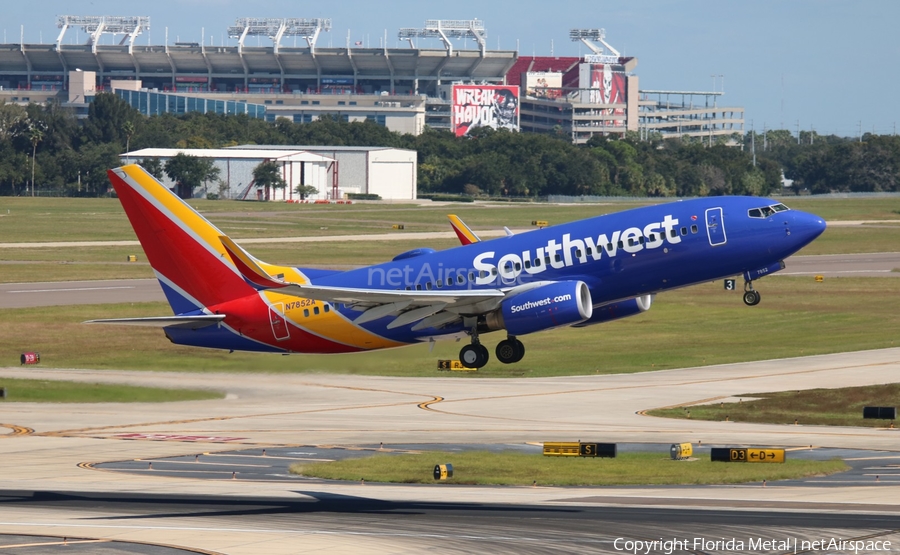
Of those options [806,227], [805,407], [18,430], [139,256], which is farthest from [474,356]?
[139,256]

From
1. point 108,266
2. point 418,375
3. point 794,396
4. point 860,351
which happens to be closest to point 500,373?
point 418,375

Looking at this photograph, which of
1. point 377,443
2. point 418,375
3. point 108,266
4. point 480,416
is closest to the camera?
point 377,443

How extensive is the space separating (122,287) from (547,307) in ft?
299

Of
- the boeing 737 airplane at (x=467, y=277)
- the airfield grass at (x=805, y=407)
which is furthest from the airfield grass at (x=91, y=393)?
the airfield grass at (x=805, y=407)

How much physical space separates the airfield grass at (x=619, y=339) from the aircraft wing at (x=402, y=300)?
84.3ft

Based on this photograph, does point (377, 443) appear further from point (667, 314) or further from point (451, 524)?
point (667, 314)

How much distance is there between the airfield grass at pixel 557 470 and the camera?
64.1 m

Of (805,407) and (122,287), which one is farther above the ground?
(122,287)

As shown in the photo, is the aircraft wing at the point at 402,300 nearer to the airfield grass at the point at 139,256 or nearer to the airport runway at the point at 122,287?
the airport runway at the point at 122,287

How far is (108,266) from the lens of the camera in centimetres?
15675

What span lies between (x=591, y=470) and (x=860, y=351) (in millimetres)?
47190

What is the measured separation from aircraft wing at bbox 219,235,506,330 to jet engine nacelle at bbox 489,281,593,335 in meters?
0.97

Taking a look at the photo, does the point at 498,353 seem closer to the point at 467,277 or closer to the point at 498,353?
the point at 498,353

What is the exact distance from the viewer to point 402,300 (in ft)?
183
